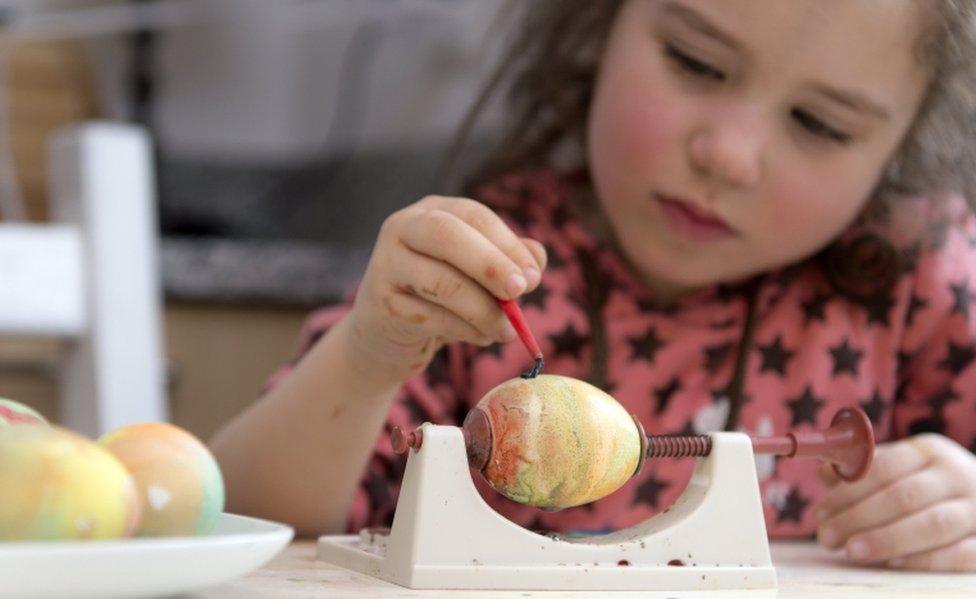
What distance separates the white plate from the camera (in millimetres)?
422

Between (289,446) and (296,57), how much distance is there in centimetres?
140

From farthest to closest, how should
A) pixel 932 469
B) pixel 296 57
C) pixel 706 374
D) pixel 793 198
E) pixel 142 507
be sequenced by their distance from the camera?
pixel 296 57 → pixel 706 374 → pixel 793 198 → pixel 932 469 → pixel 142 507

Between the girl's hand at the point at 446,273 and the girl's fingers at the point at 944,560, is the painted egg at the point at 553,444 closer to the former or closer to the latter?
the girl's hand at the point at 446,273

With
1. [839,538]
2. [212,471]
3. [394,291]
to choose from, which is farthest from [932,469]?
[212,471]

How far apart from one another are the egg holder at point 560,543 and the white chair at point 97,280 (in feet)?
1.06

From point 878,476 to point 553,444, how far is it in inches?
13.6

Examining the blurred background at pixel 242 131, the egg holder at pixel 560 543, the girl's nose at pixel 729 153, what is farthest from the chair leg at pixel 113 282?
the blurred background at pixel 242 131

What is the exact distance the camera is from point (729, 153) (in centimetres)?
97

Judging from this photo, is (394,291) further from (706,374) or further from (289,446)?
(706,374)

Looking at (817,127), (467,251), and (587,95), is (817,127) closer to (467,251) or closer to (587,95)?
(587,95)

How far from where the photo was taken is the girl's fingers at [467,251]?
0.68 metres

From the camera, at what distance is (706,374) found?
1.17 m

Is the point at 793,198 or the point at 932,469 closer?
the point at 932,469

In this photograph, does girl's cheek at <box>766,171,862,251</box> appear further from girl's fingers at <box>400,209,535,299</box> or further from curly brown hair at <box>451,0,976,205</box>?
girl's fingers at <box>400,209,535,299</box>
